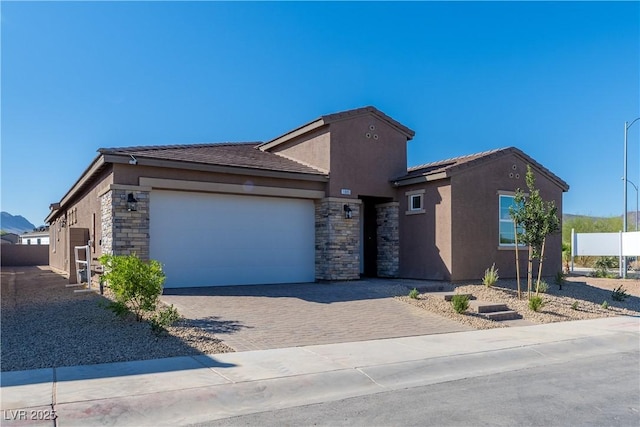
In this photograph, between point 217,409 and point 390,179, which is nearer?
point 217,409

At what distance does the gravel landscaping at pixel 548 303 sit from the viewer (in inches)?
485

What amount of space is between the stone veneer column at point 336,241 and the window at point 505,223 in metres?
4.99

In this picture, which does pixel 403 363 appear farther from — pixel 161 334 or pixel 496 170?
pixel 496 170

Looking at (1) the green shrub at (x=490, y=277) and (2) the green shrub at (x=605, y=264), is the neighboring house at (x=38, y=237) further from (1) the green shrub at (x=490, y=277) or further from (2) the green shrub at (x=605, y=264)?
(2) the green shrub at (x=605, y=264)

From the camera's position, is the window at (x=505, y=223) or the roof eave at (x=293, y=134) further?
the window at (x=505, y=223)

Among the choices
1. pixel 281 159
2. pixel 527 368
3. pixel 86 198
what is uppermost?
pixel 281 159

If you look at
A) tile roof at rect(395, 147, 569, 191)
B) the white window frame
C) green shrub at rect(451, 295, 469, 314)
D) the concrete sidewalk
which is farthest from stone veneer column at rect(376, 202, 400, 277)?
the concrete sidewalk

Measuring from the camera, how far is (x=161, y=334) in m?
8.65

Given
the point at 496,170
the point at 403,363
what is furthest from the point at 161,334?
the point at 496,170

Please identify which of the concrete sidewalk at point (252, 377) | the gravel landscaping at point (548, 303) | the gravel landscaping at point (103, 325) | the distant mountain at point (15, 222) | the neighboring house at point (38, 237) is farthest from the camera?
the distant mountain at point (15, 222)

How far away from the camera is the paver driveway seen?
9281 mm

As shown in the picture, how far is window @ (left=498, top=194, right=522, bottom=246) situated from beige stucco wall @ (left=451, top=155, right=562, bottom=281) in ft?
0.72

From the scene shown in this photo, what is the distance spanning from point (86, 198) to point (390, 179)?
11309mm

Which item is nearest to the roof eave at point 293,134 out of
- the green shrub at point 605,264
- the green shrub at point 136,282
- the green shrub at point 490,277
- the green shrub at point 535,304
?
the green shrub at point 490,277
